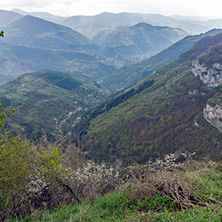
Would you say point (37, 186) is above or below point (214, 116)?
above

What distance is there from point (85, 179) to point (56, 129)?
387ft

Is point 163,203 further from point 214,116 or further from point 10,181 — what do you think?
point 214,116

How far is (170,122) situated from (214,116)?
955 inches

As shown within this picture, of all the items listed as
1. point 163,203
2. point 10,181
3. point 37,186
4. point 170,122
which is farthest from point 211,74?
point 10,181

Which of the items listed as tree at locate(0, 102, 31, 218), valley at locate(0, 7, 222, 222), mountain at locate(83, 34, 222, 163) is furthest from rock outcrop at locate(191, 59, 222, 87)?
tree at locate(0, 102, 31, 218)

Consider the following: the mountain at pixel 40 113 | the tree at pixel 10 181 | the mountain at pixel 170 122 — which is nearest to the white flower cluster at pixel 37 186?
the tree at pixel 10 181

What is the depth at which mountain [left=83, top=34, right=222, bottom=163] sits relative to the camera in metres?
78.9

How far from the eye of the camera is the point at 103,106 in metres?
167

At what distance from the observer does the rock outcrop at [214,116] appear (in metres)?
75.4

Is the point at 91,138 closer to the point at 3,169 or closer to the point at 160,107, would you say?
the point at 160,107

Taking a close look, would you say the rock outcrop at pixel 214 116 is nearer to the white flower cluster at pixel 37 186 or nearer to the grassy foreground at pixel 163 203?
the grassy foreground at pixel 163 203

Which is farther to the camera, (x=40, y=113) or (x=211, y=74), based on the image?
(x=40, y=113)

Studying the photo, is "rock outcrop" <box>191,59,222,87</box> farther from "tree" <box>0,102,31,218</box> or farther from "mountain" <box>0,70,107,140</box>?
"tree" <box>0,102,31,218</box>

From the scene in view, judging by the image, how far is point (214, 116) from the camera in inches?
3068
